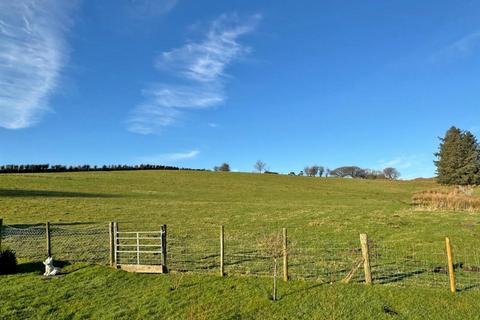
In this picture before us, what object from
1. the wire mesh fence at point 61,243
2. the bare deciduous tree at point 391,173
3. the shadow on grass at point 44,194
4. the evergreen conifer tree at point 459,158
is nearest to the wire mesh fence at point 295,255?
the wire mesh fence at point 61,243

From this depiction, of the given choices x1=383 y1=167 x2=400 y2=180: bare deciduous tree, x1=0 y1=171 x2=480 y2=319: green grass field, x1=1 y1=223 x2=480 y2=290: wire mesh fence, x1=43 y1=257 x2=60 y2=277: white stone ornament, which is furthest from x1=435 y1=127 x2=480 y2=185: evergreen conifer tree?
x1=383 y1=167 x2=400 y2=180: bare deciduous tree

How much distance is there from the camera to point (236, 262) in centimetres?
1734

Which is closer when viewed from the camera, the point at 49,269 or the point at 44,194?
the point at 49,269

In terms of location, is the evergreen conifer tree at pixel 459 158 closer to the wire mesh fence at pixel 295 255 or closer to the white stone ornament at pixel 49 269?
the wire mesh fence at pixel 295 255

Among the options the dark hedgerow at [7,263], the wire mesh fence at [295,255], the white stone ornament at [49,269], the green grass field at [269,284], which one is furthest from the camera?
the dark hedgerow at [7,263]

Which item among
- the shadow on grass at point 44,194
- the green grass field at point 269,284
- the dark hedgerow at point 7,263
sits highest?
the shadow on grass at point 44,194

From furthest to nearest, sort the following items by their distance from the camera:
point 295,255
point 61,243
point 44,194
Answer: point 44,194 < point 61,243 < point 295,255

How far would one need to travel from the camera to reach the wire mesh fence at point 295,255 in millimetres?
14797

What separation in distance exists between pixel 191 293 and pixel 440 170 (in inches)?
2806

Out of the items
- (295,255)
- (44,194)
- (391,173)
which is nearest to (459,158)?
(295,255)

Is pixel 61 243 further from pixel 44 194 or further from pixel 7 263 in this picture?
pixel 44 194

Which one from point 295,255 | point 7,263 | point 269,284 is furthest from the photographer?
point 295,255

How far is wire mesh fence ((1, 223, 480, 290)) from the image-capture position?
14.8 metres

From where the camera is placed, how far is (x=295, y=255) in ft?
60.8
